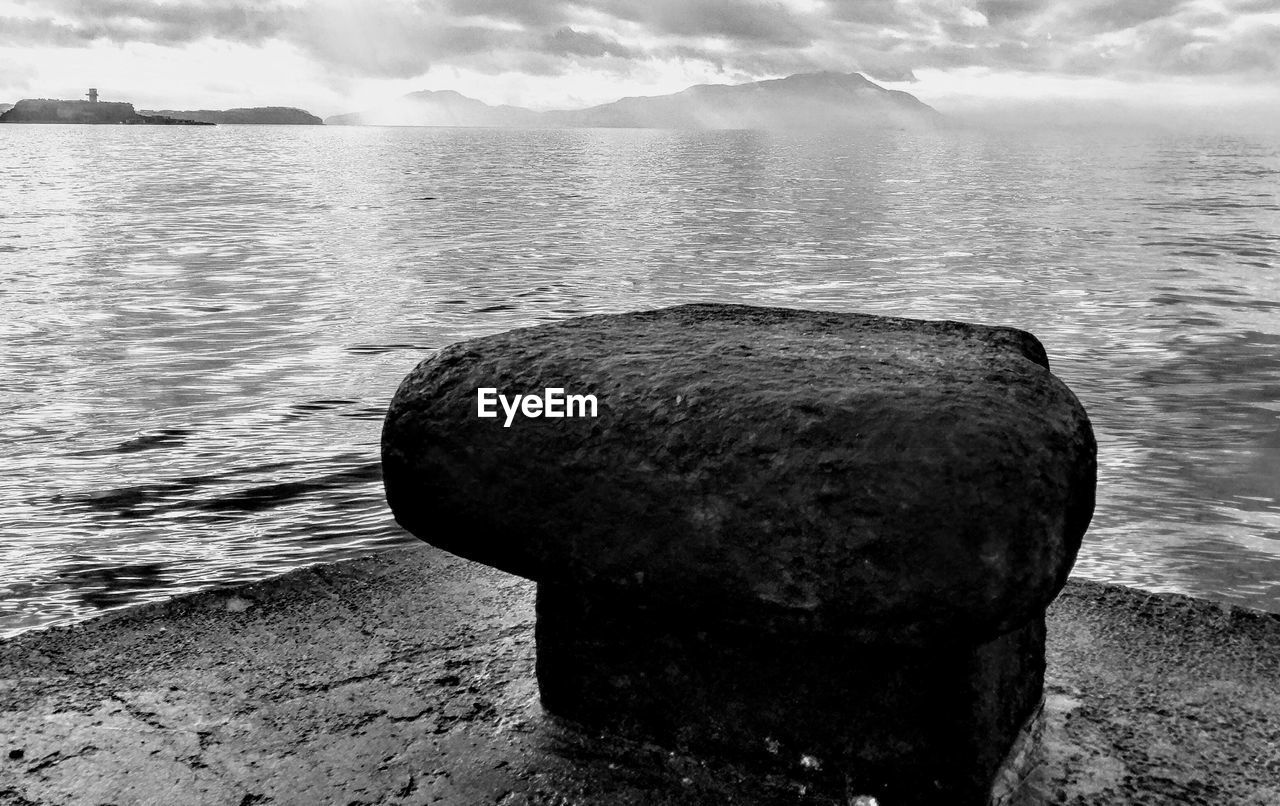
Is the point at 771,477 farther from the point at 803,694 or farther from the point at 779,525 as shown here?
the point at 803,694

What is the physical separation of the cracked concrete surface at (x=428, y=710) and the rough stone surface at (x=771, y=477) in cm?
50

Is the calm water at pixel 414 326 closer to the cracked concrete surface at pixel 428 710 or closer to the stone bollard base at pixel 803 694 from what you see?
the cracked concrete surface at pixel 428 710

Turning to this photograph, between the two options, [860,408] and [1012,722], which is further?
[1012,722]

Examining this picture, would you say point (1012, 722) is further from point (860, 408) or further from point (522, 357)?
point (522, 357)

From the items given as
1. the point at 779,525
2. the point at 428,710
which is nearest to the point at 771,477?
the point at 779,525

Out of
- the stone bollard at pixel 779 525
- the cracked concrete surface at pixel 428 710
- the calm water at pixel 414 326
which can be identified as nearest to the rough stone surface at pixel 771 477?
the stone bollard at pixel 779 525

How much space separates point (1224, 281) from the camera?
1526 cm

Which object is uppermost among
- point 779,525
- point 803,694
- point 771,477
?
point 771,477

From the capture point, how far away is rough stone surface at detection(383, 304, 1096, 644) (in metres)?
2.50

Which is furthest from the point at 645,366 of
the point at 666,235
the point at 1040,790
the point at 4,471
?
the point at 666,235

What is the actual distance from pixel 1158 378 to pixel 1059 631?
20.5 feet

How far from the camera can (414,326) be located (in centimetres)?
1188

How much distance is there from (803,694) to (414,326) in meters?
9.48

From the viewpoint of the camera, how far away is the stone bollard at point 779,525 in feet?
8.28
